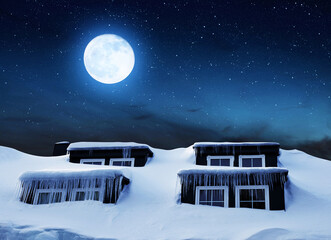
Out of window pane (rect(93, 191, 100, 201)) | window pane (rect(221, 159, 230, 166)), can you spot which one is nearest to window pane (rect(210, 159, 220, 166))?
window pane (rect(221, 159, 230, 166))

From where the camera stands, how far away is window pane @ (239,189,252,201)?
14393 mm

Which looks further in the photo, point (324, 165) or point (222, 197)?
point (324, 165)

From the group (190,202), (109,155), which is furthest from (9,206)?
(190,202)

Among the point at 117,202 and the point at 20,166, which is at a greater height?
the point at 20,166

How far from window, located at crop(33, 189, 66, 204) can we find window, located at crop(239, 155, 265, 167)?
9304 mm

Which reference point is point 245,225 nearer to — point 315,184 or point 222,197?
point 222,197

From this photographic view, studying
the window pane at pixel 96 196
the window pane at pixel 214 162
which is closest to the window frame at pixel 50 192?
the window pane at pixel 96 196

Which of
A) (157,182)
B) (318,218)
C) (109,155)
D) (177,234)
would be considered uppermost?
(109,155)

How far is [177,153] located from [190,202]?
7.02 metres

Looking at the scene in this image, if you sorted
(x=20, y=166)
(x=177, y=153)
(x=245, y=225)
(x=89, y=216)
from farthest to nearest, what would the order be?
1. (x=177, y=153)
2. (x=20, y=166)
3. (x=89, y=216)
4. (x=245, y=225)

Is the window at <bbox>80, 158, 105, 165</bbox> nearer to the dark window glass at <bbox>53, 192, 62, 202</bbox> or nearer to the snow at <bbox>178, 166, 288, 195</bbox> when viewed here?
the dark window glass at <bbox>53, 192, 62, 202</bbox>

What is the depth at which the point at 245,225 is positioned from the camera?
12258 mm

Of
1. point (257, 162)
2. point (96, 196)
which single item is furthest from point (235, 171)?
point (96, 196)

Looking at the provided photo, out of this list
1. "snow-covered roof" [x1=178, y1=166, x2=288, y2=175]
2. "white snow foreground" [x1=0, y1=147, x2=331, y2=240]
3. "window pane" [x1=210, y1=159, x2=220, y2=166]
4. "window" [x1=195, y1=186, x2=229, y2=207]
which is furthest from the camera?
Answer: "window pane" [x1=210, y1=159, x2=220, y2=166]
